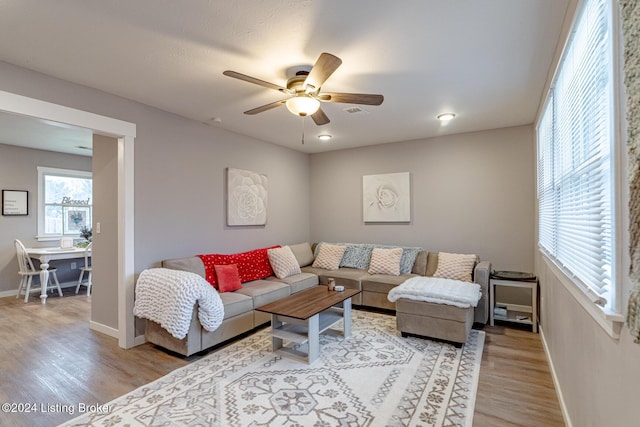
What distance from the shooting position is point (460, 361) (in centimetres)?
286

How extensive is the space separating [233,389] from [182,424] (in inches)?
17.7

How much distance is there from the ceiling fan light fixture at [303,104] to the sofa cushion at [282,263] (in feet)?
7.96

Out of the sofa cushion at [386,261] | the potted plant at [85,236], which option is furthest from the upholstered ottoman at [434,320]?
the potted plant at [85,236]

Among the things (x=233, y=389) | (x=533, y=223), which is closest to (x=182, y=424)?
(x=233, y=389)

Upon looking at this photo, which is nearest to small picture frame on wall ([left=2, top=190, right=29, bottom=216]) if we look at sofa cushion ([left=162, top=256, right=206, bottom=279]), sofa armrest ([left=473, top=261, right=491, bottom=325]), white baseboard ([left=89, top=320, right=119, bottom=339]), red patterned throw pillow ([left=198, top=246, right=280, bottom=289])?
white baseboard ([left=89, top=320, right=119, bottom=339])

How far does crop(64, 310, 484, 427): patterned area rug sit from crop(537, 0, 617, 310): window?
48.7 inches

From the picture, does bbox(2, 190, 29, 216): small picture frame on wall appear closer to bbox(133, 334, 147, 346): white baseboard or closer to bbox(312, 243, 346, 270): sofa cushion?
bbox(133, 334, 147, 346): white baseboard

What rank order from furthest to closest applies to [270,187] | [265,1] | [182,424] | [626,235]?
[270,187]
[182,424]
[265,1]
[626,235]

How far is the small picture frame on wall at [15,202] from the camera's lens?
5.30 meters

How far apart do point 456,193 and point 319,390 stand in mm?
3456

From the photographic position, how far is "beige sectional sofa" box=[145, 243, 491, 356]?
299 centimetres

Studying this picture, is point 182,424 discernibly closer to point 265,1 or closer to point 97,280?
point 97,280

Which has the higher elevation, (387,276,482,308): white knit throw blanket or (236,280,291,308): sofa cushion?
(387,276,482,308): white knit throw blanket

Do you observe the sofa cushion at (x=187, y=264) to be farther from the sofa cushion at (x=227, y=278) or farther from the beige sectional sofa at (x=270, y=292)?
the sofa cushion at (x=227, y=278)
